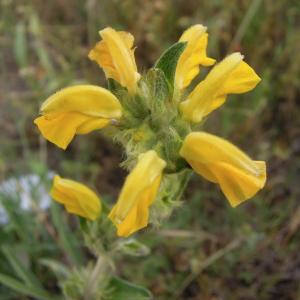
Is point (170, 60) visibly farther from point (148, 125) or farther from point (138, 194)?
point (138, 194)

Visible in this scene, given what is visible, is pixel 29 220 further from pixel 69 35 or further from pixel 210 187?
pixel 69 35

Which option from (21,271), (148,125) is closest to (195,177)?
(21,271)

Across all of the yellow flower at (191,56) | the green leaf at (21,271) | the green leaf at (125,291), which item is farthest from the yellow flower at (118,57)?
the green leaf at (21,271)

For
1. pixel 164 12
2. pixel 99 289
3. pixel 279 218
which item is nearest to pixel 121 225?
pixel 99 289

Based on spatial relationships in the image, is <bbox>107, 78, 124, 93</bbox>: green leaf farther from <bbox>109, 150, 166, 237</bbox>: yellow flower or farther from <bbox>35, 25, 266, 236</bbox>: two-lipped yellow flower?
<bbox>109, 150, 166, 237</bbox>: yellow flower

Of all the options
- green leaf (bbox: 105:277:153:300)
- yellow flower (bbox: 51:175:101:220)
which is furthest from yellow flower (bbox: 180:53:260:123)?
green leaf (bbox: 105:277:153:300)

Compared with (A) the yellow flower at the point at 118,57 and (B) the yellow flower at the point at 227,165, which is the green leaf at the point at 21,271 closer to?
(A) the yellow flower at the point at 118,57
